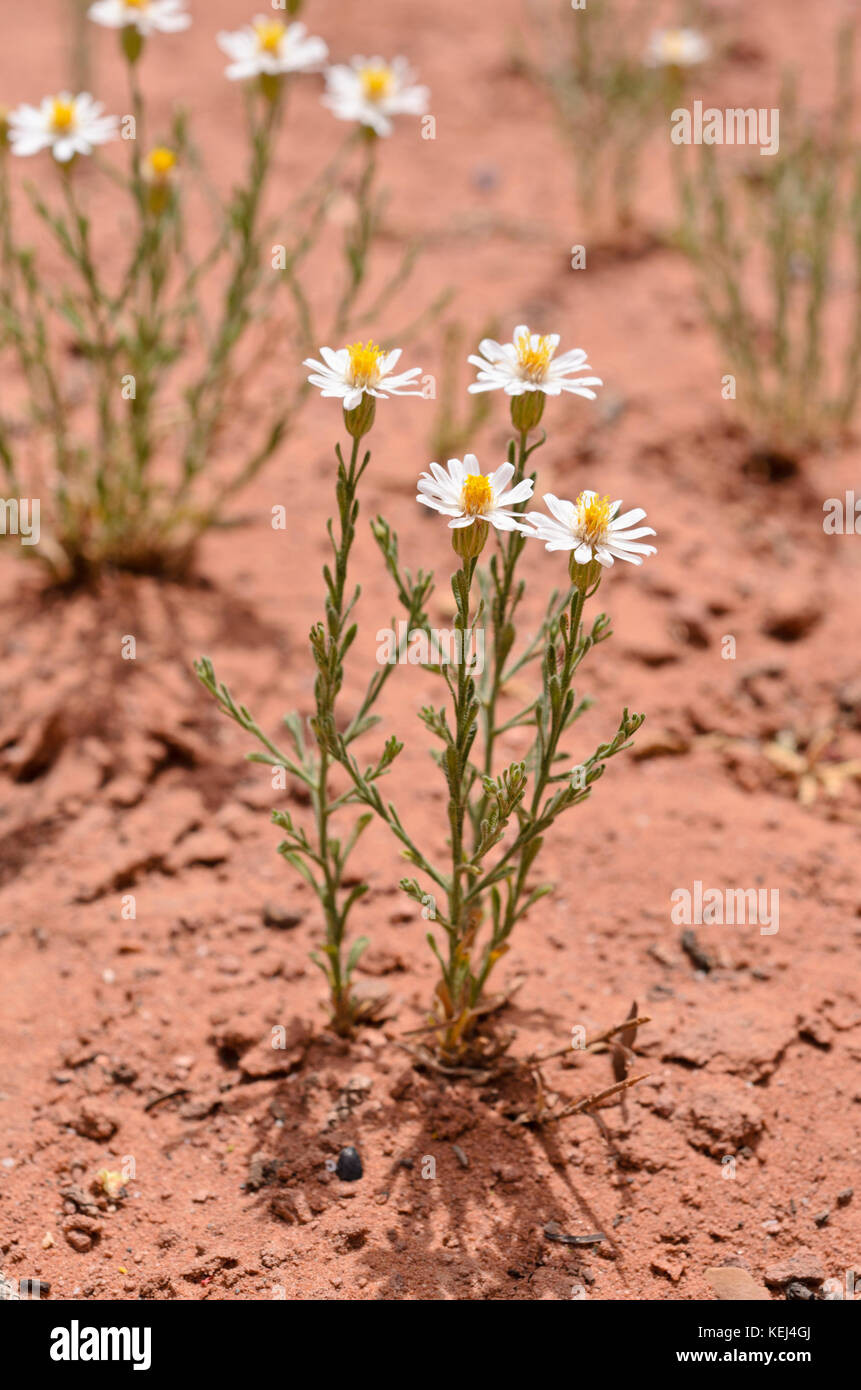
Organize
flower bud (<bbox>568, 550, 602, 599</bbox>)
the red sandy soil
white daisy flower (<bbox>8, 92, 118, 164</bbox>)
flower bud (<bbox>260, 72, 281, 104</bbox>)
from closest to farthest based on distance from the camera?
1. flower bud (<bbox>568, 550, 602, 599</bbox>)
2. the red sandy soil
3. white daisy flower (<bbox>8, 92, 118, 164</bbox>)
4. flower bud (<bbox>260, 72, 281, 104</bbox>)

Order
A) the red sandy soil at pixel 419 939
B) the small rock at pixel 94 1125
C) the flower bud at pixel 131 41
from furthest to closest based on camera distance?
the flower bud at pixel 131 41 < the small rock at pixel 94 1125 < the red sandy soil at pixel 419 939

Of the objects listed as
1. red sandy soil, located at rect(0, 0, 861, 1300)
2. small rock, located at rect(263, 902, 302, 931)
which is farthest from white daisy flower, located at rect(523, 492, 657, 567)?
small rock, located at rect(263, 902, 302, 931)

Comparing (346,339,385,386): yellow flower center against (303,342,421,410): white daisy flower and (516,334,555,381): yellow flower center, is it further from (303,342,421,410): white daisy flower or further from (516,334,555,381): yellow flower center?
(516,334,555,381): yellow flower center

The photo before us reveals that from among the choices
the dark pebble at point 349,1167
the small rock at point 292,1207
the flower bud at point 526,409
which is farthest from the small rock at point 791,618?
the small rock at point 292,1207

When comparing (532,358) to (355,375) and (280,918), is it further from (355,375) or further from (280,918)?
(280,918)

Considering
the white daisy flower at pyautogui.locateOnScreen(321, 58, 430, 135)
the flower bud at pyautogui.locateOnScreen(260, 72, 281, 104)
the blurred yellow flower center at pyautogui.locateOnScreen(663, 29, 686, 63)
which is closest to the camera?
the flower bud at pyautogui.locateOnScreen(260, 72, 281, 104)

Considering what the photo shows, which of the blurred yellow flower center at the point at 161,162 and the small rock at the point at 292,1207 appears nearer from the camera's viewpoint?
the small rock at the point at 292,1207

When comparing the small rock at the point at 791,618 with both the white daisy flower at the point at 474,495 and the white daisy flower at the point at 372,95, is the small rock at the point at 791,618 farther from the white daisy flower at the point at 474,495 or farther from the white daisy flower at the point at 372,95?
the white daisy flower at the point at 474,495
